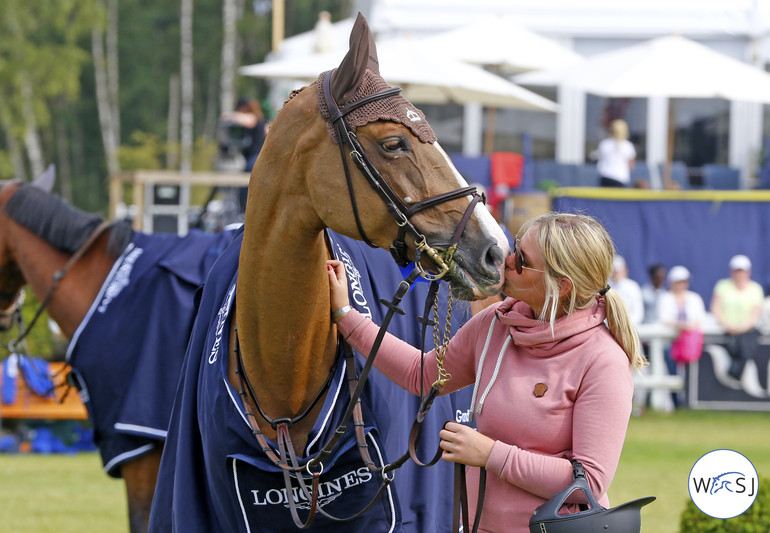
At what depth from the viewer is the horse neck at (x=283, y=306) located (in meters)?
2.73

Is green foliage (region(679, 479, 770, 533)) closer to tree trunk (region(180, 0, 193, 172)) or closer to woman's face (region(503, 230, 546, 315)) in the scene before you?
woman's face (region(503, 230, 546, 315))

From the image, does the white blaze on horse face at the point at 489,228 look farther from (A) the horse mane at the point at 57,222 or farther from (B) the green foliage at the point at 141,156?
(B) the green foliage at the point at 141,156

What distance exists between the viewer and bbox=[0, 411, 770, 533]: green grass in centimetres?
632

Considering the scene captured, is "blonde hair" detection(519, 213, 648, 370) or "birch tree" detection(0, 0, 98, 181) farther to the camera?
"birch tree" detection(0, 0, 98, 181)

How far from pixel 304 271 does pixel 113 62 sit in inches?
1041

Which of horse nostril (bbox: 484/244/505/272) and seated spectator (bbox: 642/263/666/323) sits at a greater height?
horse nostril (bbox: 484/244/505/272)

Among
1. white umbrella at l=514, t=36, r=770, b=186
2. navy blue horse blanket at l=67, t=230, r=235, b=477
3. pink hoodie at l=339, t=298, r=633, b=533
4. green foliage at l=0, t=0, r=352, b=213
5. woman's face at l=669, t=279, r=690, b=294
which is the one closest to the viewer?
pink hoodie at l=339, t=298, r=633, b=533

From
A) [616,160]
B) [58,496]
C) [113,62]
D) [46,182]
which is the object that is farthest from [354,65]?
[113,62]

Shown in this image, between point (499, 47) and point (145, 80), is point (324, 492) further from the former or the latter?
point (145, 80)

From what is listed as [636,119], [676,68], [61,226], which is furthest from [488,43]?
[61,226]

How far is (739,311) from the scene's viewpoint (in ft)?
32.3

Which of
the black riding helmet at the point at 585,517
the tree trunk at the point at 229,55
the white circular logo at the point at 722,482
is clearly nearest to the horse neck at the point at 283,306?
the black riding helmet at the point at 585,517

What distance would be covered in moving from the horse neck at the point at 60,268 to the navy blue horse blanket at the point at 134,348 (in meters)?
0.14

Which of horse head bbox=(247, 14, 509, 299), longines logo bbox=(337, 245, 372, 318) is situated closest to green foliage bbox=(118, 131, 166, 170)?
longines logo bbox=(337, 245, 372, 318)
